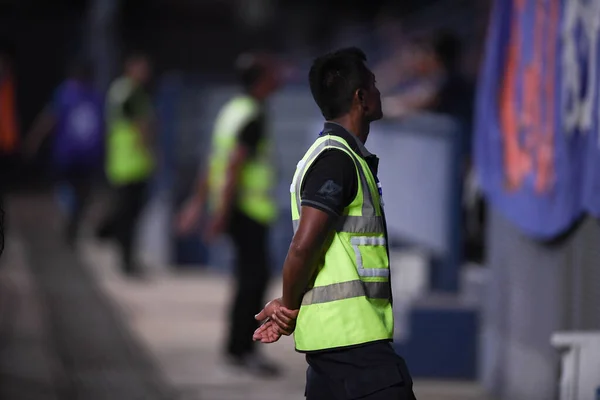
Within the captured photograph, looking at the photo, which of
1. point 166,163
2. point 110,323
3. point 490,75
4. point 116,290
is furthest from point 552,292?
point 166,163

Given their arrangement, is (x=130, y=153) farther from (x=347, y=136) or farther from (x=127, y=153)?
(x=347, y=136)

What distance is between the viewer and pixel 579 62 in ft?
20.5

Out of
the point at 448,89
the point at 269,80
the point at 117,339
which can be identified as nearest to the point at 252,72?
the point at 269,80

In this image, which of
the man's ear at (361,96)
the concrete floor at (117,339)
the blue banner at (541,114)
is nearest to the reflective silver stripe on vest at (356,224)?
the man's ear at (361,96)

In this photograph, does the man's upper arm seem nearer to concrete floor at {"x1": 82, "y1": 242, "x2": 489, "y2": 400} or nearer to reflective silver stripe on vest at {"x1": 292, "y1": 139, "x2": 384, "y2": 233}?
reflective silver stripe on vest at {"x1": 292, "y1": 139, "x2": 384, "y2": 233}

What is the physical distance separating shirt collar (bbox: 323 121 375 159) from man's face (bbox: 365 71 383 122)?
4.0 inches

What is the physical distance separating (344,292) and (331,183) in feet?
1.21

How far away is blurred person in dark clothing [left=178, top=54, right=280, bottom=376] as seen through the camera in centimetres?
925

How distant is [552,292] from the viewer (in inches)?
287

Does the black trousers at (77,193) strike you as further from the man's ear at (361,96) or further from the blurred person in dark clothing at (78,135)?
the man's ear at (361,96)

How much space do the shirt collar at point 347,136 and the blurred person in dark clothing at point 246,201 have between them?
4659 mm

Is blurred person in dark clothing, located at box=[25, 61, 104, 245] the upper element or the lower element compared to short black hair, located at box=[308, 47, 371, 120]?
upper

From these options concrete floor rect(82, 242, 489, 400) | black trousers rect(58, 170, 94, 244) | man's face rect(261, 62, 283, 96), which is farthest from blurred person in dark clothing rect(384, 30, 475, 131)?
black trousers rect(58, 170, 94, 244)

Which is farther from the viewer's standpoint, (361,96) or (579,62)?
(579,62)
